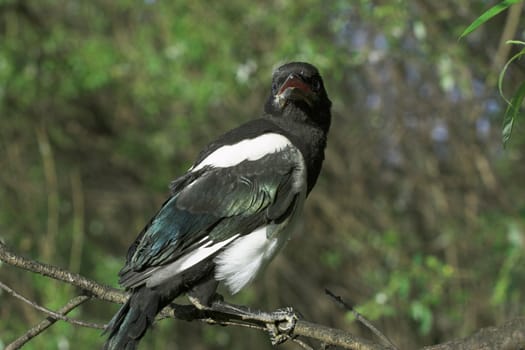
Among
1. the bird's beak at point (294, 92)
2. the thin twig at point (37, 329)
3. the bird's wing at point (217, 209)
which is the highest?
the bird's beak at point (294, 92)

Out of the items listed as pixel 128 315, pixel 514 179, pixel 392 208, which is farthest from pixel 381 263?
pixel 128 315

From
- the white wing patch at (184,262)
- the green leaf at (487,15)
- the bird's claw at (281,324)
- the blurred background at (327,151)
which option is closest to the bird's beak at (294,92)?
the white wing patch at (184,262)

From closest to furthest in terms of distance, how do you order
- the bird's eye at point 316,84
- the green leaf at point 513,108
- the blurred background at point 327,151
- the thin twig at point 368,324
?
the green leaf at point 513,108, the thin twig at point 368,324, the bird's eye at point 316,84, the blurred background at point 327,151

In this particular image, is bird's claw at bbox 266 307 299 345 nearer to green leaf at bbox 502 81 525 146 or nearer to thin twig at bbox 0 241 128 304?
thin twig at bbox 0 241 128 304

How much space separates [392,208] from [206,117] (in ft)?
5.81

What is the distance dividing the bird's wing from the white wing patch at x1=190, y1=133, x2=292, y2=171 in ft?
0.06

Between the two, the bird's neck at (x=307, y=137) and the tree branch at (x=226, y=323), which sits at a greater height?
the bird's neck at (x=307, y=137)

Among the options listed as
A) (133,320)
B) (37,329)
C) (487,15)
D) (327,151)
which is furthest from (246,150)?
(327,151)

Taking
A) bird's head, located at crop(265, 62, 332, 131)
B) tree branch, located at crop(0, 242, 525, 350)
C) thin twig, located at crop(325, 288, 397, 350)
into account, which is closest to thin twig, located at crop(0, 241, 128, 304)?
tree branch, located at crop(0, 242, 525, 350)

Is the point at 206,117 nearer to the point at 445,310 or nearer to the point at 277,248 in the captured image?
the point at 445,310

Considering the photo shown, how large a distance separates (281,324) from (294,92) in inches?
36.3

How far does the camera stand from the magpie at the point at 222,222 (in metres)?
2.61

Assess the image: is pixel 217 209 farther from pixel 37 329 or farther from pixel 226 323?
pixel 37 329

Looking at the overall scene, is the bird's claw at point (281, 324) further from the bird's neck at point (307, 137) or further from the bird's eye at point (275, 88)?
the bird's eye at point (275, 88)
